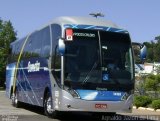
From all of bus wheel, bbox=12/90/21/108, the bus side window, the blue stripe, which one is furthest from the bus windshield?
bus wheel, bbox=12/90/21/108

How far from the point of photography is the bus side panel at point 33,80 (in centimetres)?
1883

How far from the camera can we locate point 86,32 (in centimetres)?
1683

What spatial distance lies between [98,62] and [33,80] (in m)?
5.11

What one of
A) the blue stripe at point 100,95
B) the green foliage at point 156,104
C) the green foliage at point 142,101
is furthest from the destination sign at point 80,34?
the green foliage at point 142,101

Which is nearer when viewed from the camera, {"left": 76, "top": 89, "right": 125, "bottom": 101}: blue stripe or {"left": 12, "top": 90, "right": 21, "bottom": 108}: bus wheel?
{"left": 76, "top": 89, "right": 125, "bottom": 101}: blue stripe

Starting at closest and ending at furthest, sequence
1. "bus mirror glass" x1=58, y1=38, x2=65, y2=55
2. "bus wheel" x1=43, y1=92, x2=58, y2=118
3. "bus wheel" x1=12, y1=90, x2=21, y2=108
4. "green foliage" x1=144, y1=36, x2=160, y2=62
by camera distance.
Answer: "bus mirror glass" x1=58, y1=38, x2=65, y2=55, "bus wheel" x1=43, y1=92, x2=58, y2=118, "bus wheel" x1=12, y1=90, x2=21, y2=108, "green foliage" x1=144, y1=36, x2=160, y2=62

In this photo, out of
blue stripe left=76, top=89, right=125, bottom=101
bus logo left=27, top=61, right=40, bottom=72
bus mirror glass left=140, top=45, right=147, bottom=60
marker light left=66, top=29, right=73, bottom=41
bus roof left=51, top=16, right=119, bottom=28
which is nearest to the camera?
blue stripe left=76, top=89, right=125, bottom=101

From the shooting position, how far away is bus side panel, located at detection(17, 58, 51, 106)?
18828 millimetres

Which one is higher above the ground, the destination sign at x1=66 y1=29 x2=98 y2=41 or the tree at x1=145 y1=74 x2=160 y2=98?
the destination sign at x1=66 y1=29 x2=98 y2=41

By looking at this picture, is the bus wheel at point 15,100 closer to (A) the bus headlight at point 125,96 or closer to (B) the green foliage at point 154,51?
(A) the bus headlight at point 125,96

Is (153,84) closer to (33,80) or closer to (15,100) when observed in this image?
(15,100)

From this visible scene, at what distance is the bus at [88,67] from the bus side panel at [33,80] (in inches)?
25.7

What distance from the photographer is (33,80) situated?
67.9ft

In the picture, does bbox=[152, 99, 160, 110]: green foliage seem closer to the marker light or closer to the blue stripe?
the blue stripe
